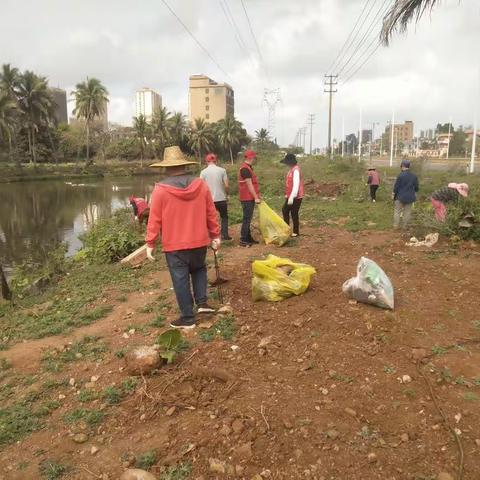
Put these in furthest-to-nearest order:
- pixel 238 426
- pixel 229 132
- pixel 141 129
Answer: pixel 229 132
pixel 141 129
pixel 238 426

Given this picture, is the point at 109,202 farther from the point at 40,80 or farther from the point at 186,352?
the point at 40,80

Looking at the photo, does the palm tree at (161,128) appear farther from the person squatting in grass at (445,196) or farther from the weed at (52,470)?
the weed at (52,470)

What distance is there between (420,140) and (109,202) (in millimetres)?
84169

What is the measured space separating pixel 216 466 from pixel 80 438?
1002 millimetres

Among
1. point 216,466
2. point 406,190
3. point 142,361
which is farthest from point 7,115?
point 216,466

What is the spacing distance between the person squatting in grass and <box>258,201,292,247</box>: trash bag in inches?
106

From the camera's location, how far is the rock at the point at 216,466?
2.52 metres

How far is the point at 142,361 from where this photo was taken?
11.8ft

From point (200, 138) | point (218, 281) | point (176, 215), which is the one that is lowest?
point (218, 281)

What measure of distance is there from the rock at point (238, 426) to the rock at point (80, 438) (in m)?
0.99

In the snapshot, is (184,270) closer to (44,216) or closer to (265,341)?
(265,341)

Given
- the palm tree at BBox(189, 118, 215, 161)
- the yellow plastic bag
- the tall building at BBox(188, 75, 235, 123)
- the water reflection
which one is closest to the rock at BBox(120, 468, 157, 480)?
the yellow plastic bag

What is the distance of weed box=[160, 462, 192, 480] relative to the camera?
2.51 m

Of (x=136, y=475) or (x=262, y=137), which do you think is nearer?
(x=136, y=475)
